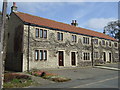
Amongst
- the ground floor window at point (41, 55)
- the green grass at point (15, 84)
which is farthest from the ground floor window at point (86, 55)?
the green grass at point (15, 84)

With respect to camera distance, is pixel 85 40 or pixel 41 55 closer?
→ pixel 41 55

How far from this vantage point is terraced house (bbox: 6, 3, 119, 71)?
18.9 m

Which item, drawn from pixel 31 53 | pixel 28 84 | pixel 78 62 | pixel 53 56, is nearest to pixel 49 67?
pixel 53 56

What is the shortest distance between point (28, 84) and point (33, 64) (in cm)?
806

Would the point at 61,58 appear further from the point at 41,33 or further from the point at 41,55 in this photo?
the point at 41,33

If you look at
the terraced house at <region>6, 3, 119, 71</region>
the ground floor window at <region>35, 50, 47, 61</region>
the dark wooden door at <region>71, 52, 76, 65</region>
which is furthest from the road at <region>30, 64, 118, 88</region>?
the dark wooden door at <region>71, 52, 76, 65</region>

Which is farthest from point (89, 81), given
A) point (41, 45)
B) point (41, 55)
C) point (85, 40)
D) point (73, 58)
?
point (85, 40)

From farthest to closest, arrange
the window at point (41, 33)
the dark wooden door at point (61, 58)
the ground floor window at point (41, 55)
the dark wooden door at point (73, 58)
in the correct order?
the dark wooden door at point (73, 58) < the dark wooden door at point (61, 58) < the window at point (41, 33) < the ground floor window at point (41, 55)

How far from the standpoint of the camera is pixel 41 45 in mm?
20219

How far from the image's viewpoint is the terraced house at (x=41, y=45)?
18.9 meters

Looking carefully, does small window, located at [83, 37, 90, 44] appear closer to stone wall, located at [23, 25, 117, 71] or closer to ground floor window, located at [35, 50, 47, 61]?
stone wall, located at [23, 25, 117, 71]

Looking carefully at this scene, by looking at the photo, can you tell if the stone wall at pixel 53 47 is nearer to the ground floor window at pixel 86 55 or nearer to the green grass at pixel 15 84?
the ground floor window at pixel 86 55

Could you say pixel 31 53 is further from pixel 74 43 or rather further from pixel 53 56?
pixel 74 43

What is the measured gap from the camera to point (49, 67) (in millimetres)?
20891
